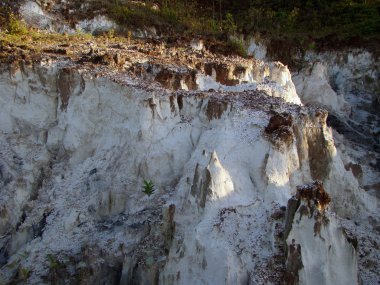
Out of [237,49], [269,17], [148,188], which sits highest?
[269,17]

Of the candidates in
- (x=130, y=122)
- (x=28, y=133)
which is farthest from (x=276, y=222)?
(x=28, y=133)

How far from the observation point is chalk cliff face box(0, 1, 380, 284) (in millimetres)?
10836

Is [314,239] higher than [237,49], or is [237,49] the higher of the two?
[237,49]

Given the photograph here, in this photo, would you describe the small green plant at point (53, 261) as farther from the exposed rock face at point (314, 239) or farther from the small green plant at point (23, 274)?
the exposed rock face at point (314, 239)

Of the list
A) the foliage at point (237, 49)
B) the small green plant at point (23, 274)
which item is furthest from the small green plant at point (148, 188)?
the foliage at point (237, 49)

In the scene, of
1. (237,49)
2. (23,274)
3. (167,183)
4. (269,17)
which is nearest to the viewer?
(23,274)

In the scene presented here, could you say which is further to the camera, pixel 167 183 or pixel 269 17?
pixel 269 17

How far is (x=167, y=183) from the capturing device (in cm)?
1400

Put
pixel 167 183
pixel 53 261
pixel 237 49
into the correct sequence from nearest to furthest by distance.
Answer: pixel 53 261, pixel 167 183, pixel 237 49

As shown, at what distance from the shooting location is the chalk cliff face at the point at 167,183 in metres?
10.8

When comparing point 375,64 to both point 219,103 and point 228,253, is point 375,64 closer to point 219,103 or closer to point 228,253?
point 219,103

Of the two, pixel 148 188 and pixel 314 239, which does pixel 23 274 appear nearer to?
pixel 148 188

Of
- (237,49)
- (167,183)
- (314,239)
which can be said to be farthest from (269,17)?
(314,239)

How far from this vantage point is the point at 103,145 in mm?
15719
